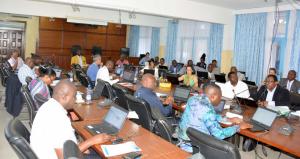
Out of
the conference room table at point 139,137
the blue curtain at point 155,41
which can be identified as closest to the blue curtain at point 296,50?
the conference room table at point 139,137

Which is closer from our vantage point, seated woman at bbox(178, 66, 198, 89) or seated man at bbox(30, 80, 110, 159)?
seated man at bbox(30, 80, 110, 159)

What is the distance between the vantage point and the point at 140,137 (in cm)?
273

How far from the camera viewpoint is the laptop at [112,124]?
2.81 meters

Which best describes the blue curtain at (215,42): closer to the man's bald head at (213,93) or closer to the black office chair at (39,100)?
the man's bald head at (213,93)

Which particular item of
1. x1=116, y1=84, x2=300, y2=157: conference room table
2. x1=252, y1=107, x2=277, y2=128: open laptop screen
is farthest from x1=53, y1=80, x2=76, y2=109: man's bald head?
x1=252, y1=107, x2=277, y2=128: open laptop screen

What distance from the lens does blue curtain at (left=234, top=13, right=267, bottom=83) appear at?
9109mm

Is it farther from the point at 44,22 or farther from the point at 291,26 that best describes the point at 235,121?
the point at 44,22

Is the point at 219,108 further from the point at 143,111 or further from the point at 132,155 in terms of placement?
the point at 132,155

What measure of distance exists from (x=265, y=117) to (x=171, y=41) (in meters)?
9.90

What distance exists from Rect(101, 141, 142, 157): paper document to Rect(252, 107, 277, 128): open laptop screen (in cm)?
170

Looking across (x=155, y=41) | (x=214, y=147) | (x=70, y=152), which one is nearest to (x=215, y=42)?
(x=155, y=41)

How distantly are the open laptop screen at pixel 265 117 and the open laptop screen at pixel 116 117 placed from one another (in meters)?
1.67

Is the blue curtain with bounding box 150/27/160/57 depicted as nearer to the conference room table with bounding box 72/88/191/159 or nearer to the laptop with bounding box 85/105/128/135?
the conference room table with bounding box 72/88/191/159

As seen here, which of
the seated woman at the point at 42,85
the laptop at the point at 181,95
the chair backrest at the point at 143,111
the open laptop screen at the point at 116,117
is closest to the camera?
the open laptop screen at the point at 116,117
